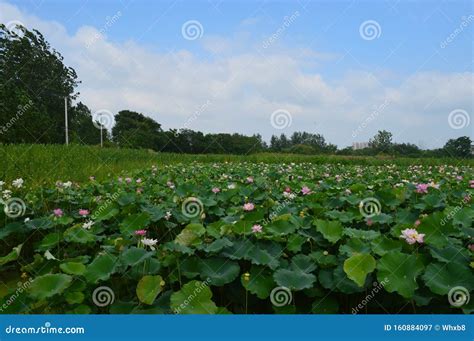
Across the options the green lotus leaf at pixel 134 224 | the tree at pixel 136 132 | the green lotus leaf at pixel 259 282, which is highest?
the tree at pixel 136 132

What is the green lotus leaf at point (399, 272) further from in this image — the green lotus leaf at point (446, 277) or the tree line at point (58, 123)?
the tree line at point (58, 123)

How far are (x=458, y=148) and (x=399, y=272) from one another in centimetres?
2085

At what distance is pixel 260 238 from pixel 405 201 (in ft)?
6.50

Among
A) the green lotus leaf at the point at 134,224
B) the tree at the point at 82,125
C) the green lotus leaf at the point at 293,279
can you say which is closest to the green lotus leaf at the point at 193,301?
the green lotus leaf at the point at 293,279

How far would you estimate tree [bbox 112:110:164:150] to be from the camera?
102ft

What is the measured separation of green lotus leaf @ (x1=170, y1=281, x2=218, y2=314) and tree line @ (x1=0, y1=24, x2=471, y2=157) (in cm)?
1855

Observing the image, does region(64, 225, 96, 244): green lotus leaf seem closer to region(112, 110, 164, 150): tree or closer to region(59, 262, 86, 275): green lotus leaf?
region(59, 262, 86, 275): green lotus leaf

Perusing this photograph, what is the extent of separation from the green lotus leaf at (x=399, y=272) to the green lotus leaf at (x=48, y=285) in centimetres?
132

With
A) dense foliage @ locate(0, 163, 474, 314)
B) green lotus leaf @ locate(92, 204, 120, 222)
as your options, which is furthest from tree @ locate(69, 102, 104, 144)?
dense foliage @ locate(0, 163, 474, 314)

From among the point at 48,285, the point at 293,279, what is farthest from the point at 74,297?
the point at 293,279

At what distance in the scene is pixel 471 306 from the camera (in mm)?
1546

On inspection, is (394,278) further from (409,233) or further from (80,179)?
(80,179)

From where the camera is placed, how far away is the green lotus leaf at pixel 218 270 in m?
1.69

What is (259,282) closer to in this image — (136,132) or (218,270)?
(218,270)
